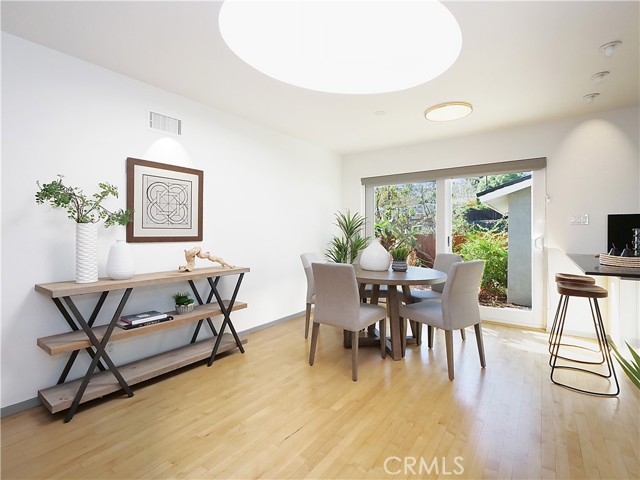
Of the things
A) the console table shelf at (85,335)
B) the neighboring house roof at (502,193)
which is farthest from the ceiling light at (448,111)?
the console table shelf at (85,335)

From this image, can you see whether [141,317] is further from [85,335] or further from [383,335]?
[383,335]

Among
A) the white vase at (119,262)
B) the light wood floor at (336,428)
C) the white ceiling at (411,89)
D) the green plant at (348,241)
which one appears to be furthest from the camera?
the green plant at (348,241)

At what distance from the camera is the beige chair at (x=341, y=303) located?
8.36 feet

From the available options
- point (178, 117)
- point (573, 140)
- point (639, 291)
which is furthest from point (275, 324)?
point (573, 140)

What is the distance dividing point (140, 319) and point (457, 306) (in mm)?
2475

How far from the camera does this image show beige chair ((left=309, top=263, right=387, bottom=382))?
2.55 meters

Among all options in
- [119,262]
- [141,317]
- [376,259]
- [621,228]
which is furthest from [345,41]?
[621,228]

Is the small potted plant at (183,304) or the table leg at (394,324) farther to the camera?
the table leg at (394,324)

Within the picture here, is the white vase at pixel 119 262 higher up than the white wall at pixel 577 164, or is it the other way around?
the white wall at pixel 577 164

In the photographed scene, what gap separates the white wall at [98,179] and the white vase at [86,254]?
21 centimetres

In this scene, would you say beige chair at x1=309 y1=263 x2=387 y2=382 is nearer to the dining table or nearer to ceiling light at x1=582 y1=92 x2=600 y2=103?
the dining table

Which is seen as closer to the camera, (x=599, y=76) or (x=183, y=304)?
(x=599, y=76)

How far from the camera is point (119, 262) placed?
2.32 m

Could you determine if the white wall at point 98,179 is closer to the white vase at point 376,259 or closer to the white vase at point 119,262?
the white vase at point 119,262
